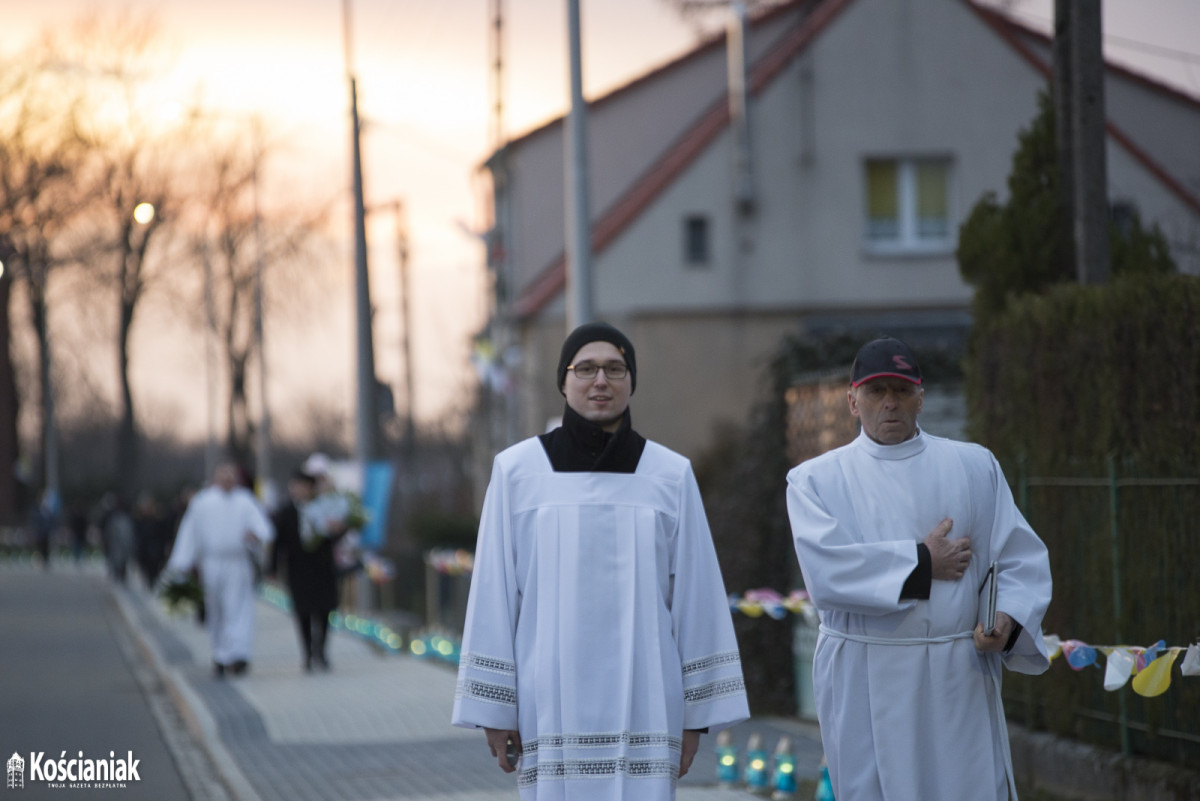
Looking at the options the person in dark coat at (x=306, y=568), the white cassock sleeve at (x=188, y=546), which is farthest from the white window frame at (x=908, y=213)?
the white cassock sleeve at (x=188, y=546)

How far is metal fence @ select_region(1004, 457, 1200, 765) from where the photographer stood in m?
7.55

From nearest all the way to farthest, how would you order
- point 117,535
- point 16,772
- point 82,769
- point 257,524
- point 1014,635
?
point 1014,635 → point 16,772 → point 82,769 → point 257,524 → point 117,535

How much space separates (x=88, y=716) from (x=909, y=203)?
62.9 ft

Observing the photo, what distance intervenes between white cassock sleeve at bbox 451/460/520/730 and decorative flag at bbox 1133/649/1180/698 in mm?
2922

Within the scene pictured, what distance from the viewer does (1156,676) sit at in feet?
21.9

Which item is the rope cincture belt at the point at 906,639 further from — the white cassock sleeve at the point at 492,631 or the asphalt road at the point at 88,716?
the asphalt road at the point at 88,716

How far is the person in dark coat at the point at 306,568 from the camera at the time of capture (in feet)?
52.4

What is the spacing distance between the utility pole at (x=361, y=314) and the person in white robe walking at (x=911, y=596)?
699 inches

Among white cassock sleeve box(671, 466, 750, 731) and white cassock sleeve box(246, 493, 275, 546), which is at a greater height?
white cassock sleeve box(671, 466, 750, 731)

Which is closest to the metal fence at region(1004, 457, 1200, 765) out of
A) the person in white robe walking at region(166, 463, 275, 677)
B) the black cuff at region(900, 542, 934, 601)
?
the black cuff at region(900, 542, 934, 601)

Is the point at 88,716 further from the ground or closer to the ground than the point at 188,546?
closer to the ground

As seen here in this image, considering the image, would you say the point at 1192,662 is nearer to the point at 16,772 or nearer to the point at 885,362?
the point at 885,362

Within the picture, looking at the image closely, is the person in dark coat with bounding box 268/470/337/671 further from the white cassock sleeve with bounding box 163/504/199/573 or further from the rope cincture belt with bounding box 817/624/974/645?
the rope cincture belt with bounding box 817/624/974/645

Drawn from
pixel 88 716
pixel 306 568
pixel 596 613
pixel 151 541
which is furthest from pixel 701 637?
pixel 151 541
